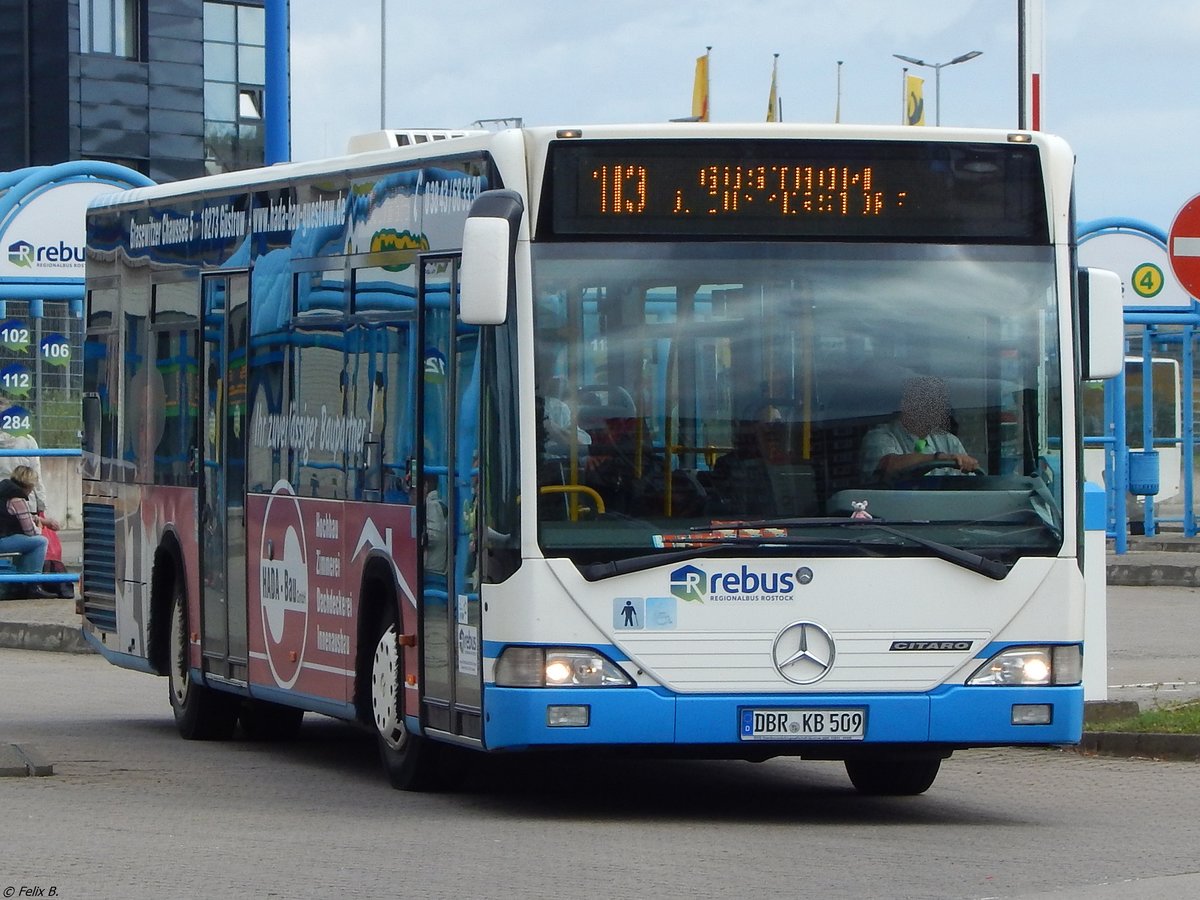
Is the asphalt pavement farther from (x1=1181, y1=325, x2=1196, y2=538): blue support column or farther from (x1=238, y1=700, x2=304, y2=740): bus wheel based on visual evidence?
(x1=238, y1=700, x2=304, y2=740): bus wheel

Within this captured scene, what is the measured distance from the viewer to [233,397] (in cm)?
1375

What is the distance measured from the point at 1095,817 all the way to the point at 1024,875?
2.27 m

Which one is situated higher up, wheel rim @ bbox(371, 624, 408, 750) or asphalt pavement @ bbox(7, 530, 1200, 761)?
wheel rim @ bbox(371, 624, 408, 750)

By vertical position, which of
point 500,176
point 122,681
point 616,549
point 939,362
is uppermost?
point 500,176

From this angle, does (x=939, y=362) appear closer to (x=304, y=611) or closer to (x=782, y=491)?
(x=782, y=491)

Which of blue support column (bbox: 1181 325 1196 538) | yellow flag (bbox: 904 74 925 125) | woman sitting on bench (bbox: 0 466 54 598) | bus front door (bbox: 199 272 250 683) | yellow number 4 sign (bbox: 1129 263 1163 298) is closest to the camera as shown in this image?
bus front door (bbox: 199 272 250 683)

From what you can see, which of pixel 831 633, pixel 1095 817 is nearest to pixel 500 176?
pixel 831 633

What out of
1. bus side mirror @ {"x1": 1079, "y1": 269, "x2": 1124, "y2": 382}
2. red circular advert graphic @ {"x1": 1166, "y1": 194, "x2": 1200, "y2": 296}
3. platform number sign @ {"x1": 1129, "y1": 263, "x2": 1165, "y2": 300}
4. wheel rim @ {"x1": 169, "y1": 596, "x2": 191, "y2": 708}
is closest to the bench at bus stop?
wheel rim @ {"x1": 169, "y1": 596, "x2": 191, "y2": 708}

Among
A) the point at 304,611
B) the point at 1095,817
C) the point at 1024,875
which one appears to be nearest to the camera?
the point at 1024,875

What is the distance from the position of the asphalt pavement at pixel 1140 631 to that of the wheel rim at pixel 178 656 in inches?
202

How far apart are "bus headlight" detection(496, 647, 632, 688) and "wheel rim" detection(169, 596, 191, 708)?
5.02 metres

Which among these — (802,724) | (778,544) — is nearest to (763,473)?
(778,544)

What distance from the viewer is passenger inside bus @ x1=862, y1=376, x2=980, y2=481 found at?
10.3m

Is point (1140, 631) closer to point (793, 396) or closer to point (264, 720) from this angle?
point (264, 720)
